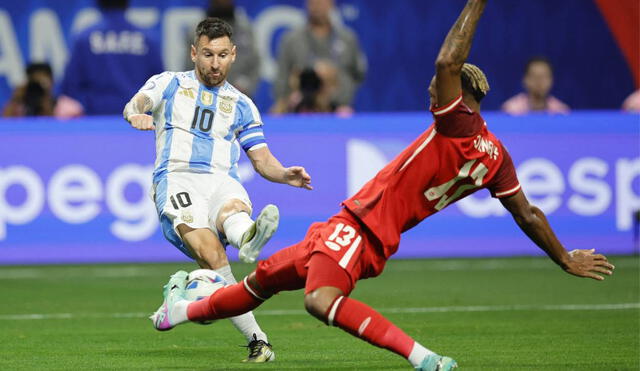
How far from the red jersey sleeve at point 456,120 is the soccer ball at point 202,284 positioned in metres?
1.56

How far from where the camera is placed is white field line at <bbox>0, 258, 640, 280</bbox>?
497 inches

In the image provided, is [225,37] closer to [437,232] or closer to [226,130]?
[226,130]

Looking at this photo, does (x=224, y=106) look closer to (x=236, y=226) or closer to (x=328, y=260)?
(x=236, y=226)

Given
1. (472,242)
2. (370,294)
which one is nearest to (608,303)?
(370,294)

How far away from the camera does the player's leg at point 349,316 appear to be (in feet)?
20.4

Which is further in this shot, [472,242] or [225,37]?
[472,242]

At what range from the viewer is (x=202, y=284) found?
7184mm

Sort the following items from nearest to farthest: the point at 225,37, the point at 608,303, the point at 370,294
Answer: the point at 225,37, the point at 608,303, the point at 370,294

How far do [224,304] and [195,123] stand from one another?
1480mm

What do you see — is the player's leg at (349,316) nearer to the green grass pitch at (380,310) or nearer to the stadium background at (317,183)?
the green grass pitch at (380,310)

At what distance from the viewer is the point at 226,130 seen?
801cm

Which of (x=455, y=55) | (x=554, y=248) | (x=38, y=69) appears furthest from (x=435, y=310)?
(x=38, y=69)

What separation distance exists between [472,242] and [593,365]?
6101 millimetres

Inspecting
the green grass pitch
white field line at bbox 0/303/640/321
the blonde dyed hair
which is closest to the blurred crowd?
the green grass pitch
